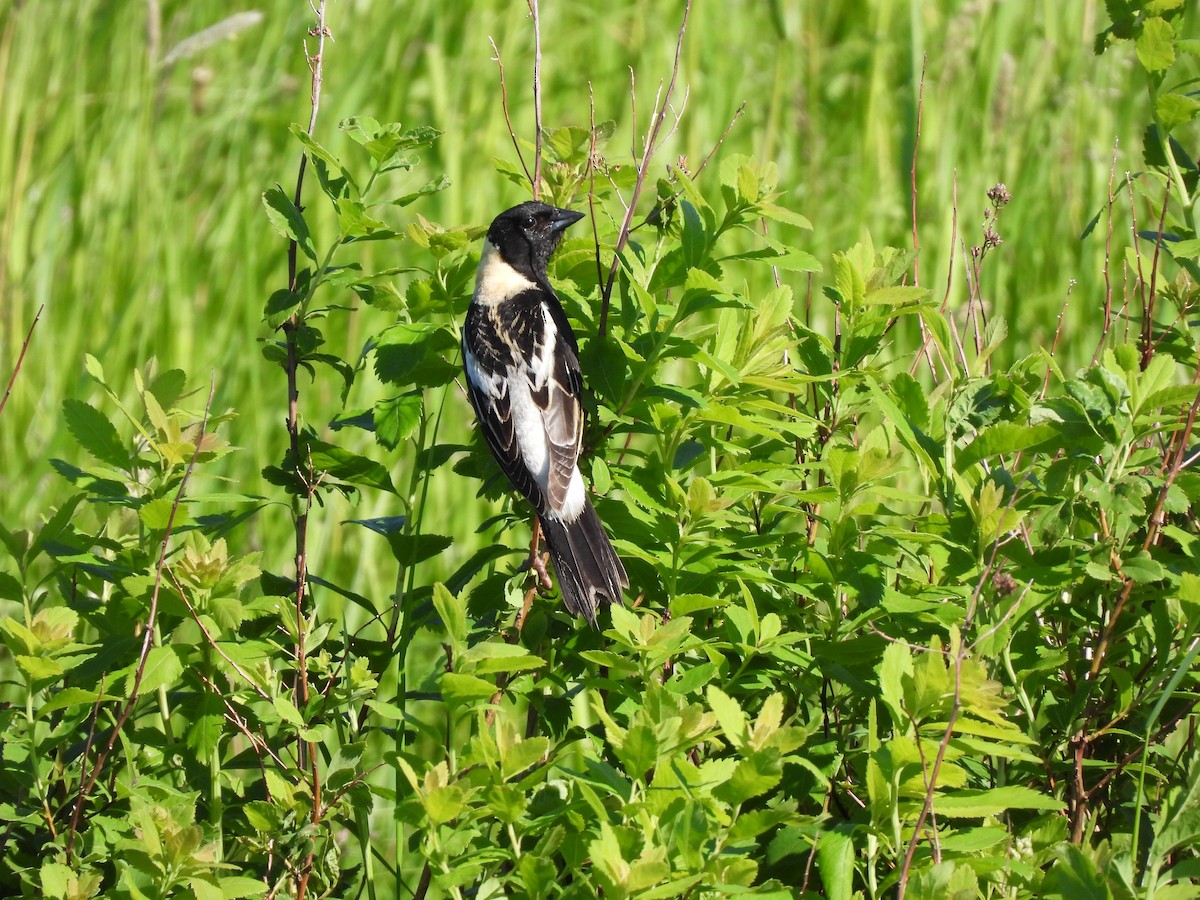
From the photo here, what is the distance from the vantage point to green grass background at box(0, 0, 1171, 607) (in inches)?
182

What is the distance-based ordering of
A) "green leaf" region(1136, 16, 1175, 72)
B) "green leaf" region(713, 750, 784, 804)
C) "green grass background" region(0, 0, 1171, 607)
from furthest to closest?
"green grass background" region(0, 0, 1171, 607) → "green leaf" region(1136, 16, 1175, 72) → "green leaf" region(713, 750, 784, 804)

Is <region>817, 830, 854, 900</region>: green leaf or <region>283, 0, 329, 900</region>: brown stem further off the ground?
<region>283, 0, 329, 900</region>: brown stem

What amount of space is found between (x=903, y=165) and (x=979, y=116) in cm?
65

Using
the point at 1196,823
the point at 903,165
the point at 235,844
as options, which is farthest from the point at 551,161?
the point at 903,165

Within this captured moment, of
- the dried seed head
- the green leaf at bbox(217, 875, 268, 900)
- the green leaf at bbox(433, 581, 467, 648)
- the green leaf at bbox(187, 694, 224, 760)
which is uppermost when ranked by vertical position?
the dried seed head

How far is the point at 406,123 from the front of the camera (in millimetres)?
5844

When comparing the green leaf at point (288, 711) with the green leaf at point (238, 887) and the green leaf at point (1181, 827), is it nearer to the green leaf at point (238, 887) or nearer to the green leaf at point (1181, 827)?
the green leaf at point (238, 887)

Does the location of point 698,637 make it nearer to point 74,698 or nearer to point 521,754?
point 521,754

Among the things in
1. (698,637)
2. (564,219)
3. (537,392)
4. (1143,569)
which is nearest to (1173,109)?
(1143,569)

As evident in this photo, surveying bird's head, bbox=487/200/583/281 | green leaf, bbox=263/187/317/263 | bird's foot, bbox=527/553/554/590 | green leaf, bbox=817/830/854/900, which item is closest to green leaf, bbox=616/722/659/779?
green leaf, bbox=817/830/854/900

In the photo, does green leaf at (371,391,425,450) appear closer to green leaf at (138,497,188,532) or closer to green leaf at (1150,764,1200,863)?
green leaf at (138,497,188,532)

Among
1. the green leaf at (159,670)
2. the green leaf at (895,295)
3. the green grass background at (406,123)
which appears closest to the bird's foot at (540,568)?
the green leaf at (159,670)

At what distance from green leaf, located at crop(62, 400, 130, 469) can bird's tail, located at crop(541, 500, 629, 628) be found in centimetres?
71

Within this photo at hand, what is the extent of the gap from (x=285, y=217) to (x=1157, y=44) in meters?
1.46
